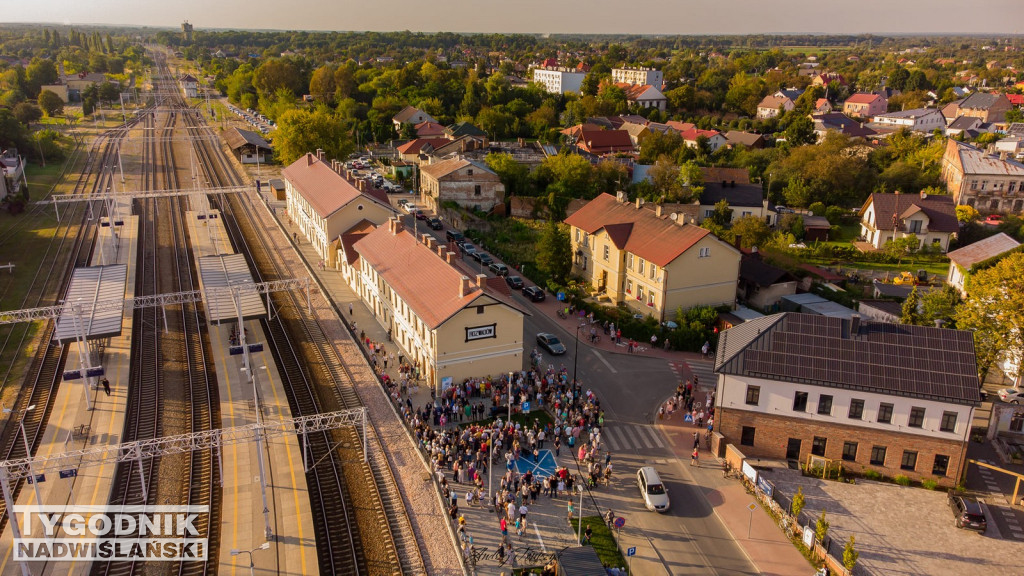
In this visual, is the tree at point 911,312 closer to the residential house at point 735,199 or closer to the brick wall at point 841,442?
the brick wall at point 841,442

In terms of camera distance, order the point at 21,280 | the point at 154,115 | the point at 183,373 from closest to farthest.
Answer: the point at 183,373 < the point at 21,280 < the point at 154,115

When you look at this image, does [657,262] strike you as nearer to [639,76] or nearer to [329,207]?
[329,207]

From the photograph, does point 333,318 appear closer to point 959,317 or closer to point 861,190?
point 959,317

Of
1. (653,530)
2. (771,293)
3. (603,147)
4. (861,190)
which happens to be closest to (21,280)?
(653,530)

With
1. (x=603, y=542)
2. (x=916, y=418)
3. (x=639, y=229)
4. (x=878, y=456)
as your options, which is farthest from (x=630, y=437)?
(x=639, y=229)

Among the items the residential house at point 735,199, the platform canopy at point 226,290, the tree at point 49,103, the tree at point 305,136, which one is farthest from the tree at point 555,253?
the tree at point 49,103
